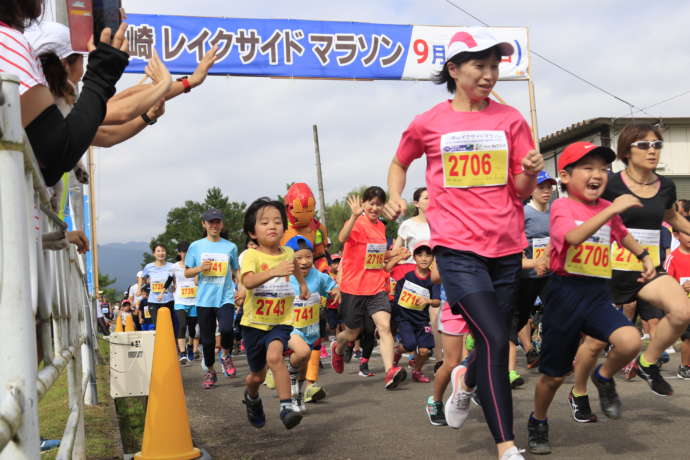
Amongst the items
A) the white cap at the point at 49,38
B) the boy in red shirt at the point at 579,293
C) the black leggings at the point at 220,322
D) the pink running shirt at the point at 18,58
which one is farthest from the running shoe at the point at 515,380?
the pink running shirt at the point at 18,58

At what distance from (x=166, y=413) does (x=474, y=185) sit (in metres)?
2.25

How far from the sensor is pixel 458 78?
4.50 metres

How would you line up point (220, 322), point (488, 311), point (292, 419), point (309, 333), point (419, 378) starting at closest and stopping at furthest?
point (488, 311)
point (292, 419)
point (309, 333)
point (419, 378)
point (220, 322)

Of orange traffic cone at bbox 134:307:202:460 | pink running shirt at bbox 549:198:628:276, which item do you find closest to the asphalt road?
orange traffic cone at bbox 134:307:202:460

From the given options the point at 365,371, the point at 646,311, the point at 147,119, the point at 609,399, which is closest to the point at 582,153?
the point at 609,399

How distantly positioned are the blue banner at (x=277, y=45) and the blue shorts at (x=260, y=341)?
806 cm

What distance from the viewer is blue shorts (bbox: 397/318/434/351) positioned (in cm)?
928

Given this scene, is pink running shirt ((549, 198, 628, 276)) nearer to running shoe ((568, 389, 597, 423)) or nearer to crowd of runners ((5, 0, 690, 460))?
crowd of runners ((5, 0, 690, 460))

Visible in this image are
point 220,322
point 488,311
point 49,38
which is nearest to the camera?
point 49,38

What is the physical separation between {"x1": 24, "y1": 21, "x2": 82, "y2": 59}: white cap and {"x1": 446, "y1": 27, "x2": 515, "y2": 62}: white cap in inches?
85.0

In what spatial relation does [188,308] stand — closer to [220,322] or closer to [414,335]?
[220,322]

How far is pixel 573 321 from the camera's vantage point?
4727 mm

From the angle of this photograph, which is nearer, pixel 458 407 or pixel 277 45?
pixel 458 407

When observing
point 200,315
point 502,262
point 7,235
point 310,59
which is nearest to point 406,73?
point 310,59
